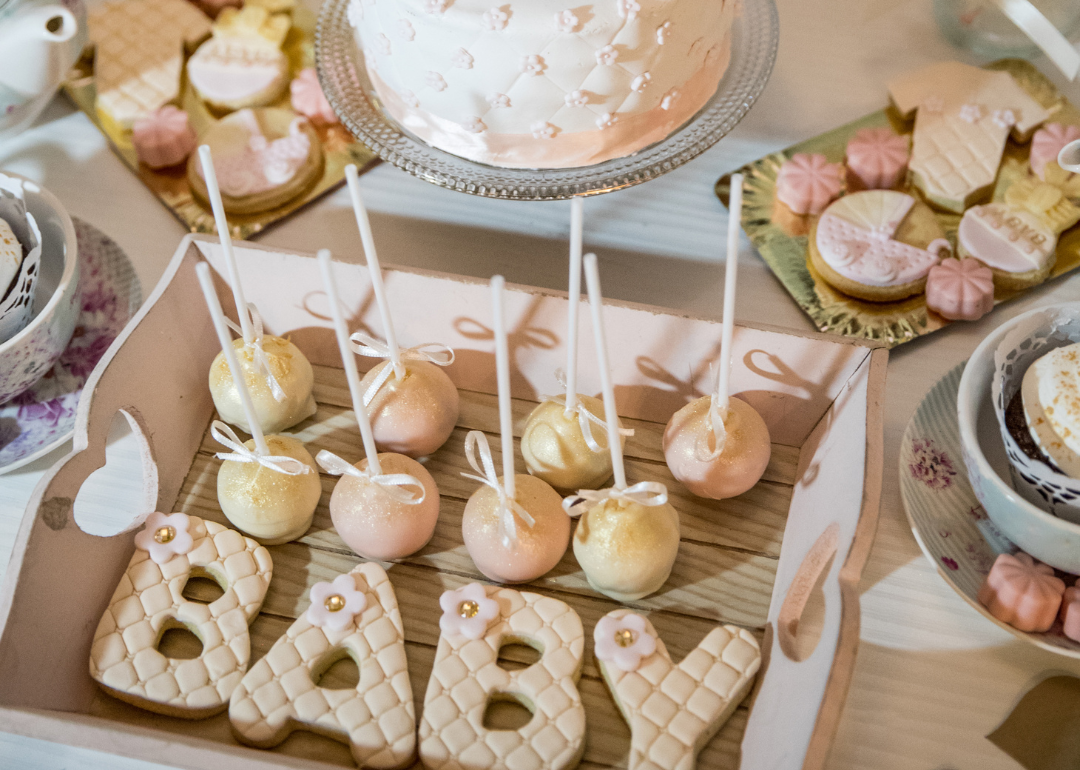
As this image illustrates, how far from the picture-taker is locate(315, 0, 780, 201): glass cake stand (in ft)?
3.04

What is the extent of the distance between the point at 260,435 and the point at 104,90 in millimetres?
730

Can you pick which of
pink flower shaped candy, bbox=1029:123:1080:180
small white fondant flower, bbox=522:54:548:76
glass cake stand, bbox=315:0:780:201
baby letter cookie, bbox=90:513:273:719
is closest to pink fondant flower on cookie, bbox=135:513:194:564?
baby letter cookie, bbox=90:513:273:719

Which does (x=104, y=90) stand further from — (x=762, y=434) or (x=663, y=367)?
(x=762, y=434)

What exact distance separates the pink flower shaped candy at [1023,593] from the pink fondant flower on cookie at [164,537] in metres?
0.74

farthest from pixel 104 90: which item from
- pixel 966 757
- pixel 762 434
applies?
pixel 966 757

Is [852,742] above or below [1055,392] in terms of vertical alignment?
below

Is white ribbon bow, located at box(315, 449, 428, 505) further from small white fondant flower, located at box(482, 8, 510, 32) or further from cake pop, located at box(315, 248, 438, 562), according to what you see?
small white fondant flower, located at box(482, 8, 510, 32)

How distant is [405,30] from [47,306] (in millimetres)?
470

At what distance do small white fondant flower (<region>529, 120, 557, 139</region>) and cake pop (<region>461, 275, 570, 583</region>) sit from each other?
0.19 meters

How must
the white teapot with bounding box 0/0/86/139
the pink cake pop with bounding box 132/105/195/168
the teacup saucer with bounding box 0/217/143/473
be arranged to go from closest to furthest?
the teacup saucer with bounding box 0/217/143/473 → the white teapot with bounding box 0/0/86/139 → the pink cake pop with bounding box 132/105/195/168

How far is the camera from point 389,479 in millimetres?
821

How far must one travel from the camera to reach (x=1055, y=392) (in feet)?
2.53

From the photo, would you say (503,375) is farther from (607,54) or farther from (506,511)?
(607,54)

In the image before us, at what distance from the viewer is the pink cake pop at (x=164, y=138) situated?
118 cm
